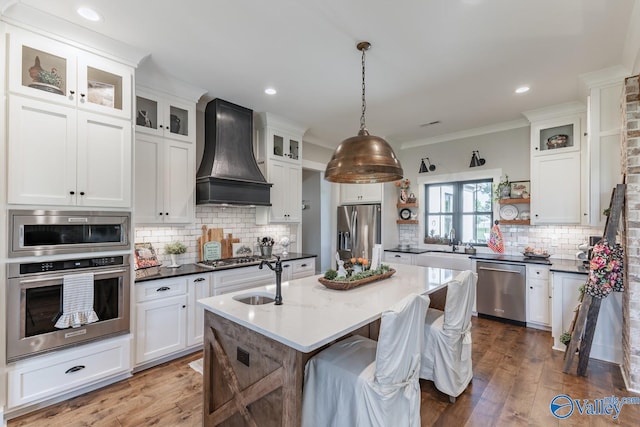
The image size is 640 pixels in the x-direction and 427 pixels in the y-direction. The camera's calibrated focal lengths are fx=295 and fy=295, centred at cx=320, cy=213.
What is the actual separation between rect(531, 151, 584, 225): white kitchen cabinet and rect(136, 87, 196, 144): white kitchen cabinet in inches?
176

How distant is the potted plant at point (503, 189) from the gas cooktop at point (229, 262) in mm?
3671

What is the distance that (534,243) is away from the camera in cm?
427

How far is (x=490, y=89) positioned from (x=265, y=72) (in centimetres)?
249

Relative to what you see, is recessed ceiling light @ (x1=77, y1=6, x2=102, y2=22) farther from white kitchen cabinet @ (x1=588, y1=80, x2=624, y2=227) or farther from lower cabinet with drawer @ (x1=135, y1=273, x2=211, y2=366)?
white kitchen cabinet @ (x1=588, y1=80, x2=624, y2=227)

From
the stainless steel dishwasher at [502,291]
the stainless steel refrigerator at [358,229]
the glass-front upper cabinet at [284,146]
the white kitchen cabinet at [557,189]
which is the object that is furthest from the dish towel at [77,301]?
the white kitchen cabinet at [557,189]

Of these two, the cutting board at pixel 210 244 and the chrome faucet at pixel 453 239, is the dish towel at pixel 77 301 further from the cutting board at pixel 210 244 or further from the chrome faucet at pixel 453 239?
the chrome faucet at pixel 453 239

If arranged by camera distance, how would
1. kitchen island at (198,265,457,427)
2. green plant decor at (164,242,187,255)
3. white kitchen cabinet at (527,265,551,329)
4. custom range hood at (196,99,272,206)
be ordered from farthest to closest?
white kitchen cabinet at (527,265,551,329) → custom range hood at (196,99,272,206) → green plant decor at (164,242,187,255) → kitchen island at (198,265,457,427)

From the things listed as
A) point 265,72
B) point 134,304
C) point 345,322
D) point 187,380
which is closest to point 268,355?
point 345,322

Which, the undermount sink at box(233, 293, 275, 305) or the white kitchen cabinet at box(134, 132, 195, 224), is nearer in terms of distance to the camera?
the undermount sink at box(233, 293, 275, 305)

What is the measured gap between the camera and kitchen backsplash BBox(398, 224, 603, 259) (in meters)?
3.92

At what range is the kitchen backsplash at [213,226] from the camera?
3.33 m

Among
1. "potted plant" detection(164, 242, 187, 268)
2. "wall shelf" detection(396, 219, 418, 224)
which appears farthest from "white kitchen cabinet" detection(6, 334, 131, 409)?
"wall shelf" detection(396, 219, 418, 224)

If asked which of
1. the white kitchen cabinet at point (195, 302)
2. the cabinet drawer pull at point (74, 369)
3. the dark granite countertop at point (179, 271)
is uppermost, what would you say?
the dark granite countertop at point (179, 271)

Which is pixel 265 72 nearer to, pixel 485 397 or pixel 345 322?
pixel 345 322
